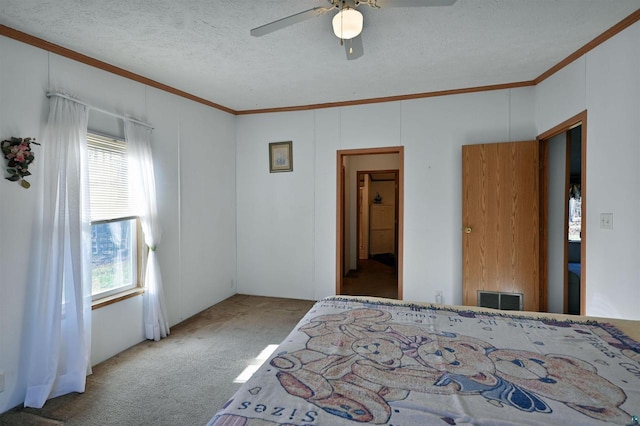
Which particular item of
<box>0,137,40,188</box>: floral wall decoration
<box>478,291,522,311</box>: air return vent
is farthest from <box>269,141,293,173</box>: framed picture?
<box>478,291,522,311</box>: air return vent

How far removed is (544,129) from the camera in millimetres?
3270

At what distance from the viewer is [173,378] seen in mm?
2465

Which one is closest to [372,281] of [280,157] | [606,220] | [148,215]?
[280,157]

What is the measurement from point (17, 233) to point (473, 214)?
13.3 ft

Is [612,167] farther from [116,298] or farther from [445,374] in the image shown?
[116,298]

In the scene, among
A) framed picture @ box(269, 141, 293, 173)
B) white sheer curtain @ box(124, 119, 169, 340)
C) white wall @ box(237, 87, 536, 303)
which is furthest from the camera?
framed picture @ box(269, 141, 293, 173)

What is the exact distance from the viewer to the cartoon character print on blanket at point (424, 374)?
1.02m

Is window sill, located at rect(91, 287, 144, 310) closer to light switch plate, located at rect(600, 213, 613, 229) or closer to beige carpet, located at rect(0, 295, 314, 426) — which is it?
beige carpet, located at rect(0, 295, 314, 426)

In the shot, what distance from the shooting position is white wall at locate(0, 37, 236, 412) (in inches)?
84.2

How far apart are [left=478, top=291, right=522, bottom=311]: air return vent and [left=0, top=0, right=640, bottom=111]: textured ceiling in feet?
7.59

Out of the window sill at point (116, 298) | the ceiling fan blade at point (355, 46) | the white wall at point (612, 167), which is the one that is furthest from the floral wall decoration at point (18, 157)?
the white wall at point (612, 167)

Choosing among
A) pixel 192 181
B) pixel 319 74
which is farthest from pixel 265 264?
pixel 319 74

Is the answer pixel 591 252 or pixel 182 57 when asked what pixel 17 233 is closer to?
pixel 182 57

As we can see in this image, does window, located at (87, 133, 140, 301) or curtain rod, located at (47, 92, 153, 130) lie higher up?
curtain rod, located at (47, 92, 153, 130)
